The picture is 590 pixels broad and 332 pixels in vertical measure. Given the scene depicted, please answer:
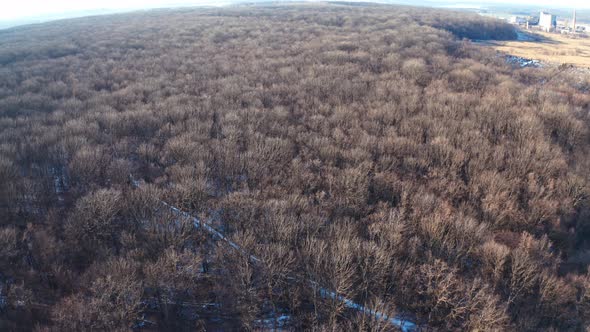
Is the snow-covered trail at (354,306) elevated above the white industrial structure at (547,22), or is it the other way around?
the white industrial structure at (547,22)

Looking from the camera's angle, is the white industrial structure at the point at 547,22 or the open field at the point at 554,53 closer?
the open field at the point at 554,53

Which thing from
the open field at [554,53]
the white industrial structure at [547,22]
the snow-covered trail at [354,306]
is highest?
the white industrial structure at [547,22]

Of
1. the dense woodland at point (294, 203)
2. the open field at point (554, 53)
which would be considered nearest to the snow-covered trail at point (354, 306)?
the dense woodland at point (294, 203)

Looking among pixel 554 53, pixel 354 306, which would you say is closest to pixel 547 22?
pixel 554 53

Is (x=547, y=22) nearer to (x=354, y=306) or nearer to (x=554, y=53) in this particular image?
(x=554, y=53)

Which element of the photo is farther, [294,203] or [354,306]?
[294,203]

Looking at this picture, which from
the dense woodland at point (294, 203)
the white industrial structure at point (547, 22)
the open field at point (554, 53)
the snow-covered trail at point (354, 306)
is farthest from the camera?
the white industrial structure at point (547, 22)

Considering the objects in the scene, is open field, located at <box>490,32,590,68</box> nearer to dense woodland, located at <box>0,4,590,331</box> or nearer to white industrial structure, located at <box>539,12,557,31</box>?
dense woodland, located at <box>0,4,590,331</box>

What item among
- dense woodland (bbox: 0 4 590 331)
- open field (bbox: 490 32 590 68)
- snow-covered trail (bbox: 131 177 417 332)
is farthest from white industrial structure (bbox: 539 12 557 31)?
snow-covered trail (bbox: 131 177 417 332)

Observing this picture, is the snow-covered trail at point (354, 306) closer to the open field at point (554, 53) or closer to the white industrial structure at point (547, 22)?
the open field at point (554, 53)
